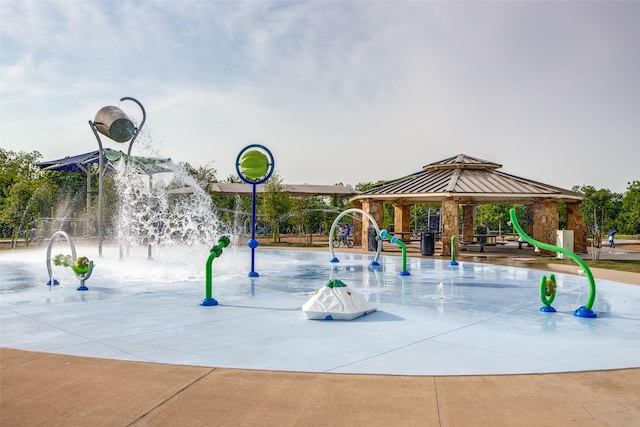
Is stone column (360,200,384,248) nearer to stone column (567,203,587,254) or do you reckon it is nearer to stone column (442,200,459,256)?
stone column (442,200,459,256)

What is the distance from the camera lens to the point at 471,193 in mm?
21938

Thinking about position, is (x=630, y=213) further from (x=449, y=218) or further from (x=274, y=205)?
(x=274, y=205)

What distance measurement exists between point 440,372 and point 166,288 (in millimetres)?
7961

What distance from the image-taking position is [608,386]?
466 cm

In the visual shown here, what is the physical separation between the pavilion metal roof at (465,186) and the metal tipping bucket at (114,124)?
40.7 ft

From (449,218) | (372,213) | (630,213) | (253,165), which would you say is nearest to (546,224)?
(449,218)

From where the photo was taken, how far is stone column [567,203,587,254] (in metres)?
25.7

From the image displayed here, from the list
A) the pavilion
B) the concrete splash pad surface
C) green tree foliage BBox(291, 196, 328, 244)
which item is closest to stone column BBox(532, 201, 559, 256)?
the pavilion

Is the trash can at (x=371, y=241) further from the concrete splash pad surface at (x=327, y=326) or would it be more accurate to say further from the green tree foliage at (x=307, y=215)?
the concrete splash pad surface at (x=327, y=326)

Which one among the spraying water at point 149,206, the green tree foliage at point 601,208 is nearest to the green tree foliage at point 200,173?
the spraying water at point 149,206

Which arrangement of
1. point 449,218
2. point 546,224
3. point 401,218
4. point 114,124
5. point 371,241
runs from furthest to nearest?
1. point 401,218
2. point 371,241
3. point 546,224
4. point 449,218
5. point 114,124

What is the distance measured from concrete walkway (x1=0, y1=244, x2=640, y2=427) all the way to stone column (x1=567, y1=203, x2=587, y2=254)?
75.7 ft

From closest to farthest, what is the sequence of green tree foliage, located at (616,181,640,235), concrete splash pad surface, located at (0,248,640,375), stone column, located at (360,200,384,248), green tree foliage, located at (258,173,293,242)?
concrete splash pad surface, located at (0,248,640,375) → stone column, located at (360,200,384,248) → green tree foliage, located at (258,173,293,242) → green tree foliage, located at (616,181,640,235)

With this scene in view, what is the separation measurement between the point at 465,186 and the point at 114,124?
15.7 metres
